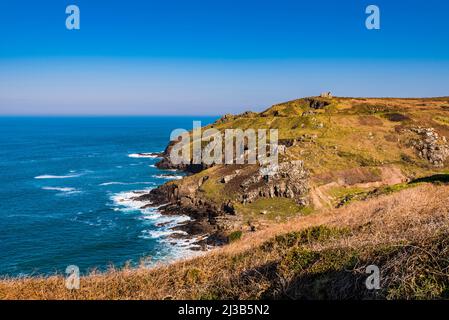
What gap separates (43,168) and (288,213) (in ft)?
296

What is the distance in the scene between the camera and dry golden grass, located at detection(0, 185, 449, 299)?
9773 millimetres

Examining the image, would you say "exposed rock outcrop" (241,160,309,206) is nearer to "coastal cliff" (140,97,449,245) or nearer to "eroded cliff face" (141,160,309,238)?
"eroded cliff face" (141,160,309,238)

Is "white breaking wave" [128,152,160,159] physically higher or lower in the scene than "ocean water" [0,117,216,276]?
higher

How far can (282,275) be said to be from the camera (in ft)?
39.9

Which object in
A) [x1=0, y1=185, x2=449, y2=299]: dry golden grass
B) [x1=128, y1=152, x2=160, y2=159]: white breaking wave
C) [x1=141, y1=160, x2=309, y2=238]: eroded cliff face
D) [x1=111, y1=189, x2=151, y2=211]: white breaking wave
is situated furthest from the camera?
[x1=128, y1=152, x2=160, y2=159]: white breaking wave

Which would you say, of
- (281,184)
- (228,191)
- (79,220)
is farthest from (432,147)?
(79,220)

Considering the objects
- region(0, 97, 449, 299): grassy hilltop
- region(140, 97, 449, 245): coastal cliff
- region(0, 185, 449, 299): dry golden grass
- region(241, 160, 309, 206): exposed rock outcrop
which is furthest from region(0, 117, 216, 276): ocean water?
region(241, 160, 309, 206): exposed rock outcrop

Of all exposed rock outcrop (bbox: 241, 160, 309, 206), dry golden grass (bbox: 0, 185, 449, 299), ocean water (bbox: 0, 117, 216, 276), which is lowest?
ocean water (bbox: 0, 117, 216, 276)

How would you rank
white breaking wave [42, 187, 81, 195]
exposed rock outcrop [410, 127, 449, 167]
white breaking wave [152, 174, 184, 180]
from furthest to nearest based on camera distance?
white breaking wave [152, 174, 184, 180], white breaking wave [42, 187, 81, 195], exposed rock outcrop [410, 127, 449, 167]

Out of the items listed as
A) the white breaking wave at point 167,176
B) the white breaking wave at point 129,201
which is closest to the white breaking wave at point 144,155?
the white breaking wave at point 167,176

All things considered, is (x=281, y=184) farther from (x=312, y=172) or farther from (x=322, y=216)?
(x=322, y=216)

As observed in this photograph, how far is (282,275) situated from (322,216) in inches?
700

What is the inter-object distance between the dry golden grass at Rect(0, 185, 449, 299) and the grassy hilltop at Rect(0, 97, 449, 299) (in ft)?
0.13

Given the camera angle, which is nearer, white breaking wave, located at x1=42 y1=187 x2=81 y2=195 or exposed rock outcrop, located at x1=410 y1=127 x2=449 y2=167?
exposed rock outcrop, located at x1=410 y1=127 x2=449 y2=167
